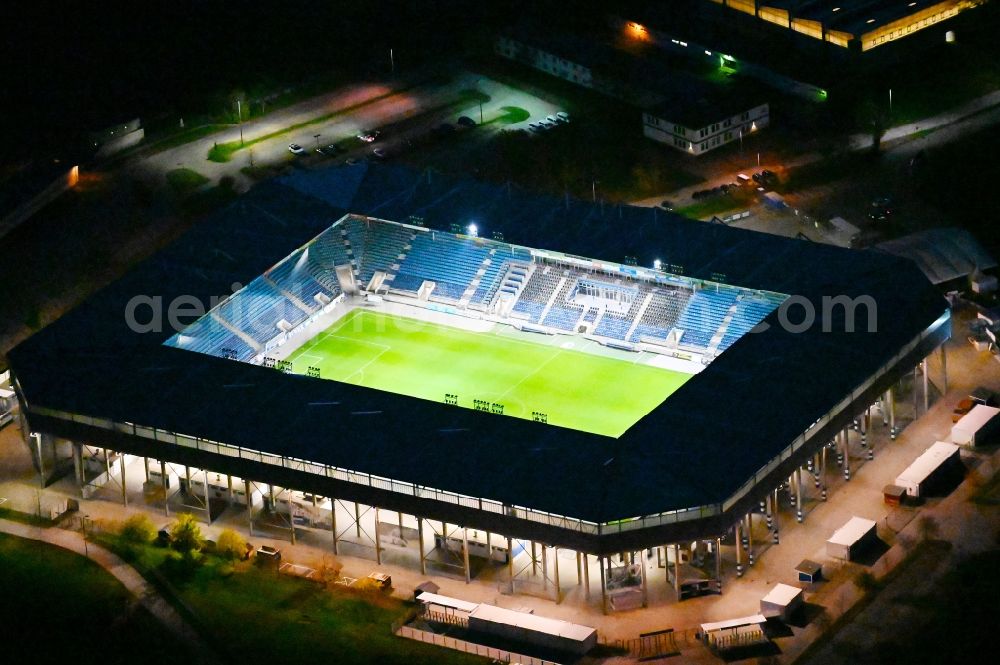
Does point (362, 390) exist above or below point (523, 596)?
above

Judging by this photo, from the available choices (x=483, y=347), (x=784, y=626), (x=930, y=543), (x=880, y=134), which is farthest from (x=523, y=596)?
(x=880, y=134)

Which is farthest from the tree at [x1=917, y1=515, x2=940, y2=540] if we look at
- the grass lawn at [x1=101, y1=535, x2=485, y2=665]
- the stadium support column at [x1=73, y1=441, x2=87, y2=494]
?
the stadium support column at [x1=73, y1=441, x2=87, y2=494]

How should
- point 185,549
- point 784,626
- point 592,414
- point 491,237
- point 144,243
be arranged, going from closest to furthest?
point 784,626 → point 185,549 → point 592,414 → point 491,237 → point 144,243

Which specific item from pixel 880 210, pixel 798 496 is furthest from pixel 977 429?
pixel 880 210

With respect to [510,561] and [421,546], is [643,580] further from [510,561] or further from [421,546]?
[421,546]

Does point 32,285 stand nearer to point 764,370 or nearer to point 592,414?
point 592,414

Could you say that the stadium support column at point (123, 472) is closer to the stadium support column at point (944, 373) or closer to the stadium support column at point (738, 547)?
the stadium support column at point (738, 547)

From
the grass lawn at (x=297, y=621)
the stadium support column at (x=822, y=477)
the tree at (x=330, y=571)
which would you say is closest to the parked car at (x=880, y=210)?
the stadium support column at (x=822, y=477)

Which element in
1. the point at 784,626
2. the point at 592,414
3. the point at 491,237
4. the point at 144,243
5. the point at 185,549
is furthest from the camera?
the point at 144,243

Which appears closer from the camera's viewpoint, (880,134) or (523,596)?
(523,596)
